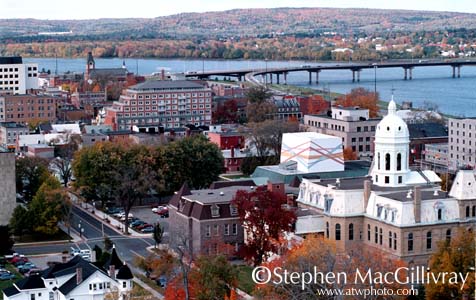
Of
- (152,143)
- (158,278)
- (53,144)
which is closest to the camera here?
(158,278)

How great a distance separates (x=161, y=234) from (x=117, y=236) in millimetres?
3736

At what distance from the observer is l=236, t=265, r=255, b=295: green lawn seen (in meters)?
33.6

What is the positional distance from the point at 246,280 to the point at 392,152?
7.72m

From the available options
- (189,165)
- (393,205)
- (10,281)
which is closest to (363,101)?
(189,165)

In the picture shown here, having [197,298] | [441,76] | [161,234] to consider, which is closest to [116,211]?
[161,234]

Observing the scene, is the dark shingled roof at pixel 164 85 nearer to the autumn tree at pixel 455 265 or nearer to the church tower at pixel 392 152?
the church tower at pixel 392 152

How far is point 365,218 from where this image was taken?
3603 centimetres

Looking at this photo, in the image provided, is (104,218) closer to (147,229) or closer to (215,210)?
(147,229)

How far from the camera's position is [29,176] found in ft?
168

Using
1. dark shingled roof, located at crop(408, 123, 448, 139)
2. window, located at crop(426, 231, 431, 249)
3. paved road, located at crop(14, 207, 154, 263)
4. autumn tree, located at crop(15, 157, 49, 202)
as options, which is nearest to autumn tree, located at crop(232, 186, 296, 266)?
window, located at crop(426, 231, 431, 249)

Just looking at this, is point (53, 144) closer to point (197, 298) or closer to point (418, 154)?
point (418, 154)

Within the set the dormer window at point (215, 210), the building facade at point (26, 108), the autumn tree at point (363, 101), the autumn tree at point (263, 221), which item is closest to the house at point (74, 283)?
the autumn tree at point (263, 221)

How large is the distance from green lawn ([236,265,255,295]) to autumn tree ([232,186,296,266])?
0.39 meters

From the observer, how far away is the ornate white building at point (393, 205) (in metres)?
34.2
